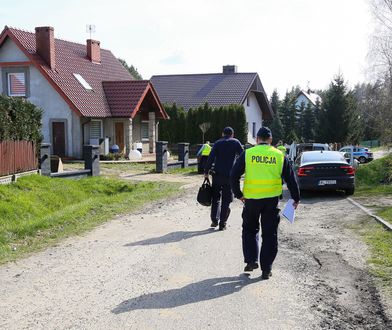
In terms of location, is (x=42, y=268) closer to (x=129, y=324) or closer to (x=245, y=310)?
(x=129, y=324)

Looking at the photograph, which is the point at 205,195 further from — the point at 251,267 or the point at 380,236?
the point at 251,267

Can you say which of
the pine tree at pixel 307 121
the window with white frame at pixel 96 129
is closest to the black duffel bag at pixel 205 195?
the window with white frame at pixel 96 129

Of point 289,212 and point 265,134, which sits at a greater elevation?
point 265,134

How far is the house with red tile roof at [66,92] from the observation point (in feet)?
89.5

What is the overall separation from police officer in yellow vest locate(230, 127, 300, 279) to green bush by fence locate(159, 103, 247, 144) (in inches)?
1297

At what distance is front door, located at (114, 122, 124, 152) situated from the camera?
30.1 metres

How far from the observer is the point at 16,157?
46.4ft

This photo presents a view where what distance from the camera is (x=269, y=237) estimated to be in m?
6.14

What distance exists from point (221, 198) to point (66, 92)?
1952cm

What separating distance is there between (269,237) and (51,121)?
23.4 metres

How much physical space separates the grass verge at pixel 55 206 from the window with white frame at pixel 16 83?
43.7ft

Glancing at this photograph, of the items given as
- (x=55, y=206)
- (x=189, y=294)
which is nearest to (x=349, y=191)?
(x=55, y=206)

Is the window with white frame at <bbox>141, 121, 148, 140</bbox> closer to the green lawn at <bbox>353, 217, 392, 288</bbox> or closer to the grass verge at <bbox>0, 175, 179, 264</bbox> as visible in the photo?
the grass verge at <bbox>0, 175, 179, 264</bbox>

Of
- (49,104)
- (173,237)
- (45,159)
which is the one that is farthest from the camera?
(49,104)
